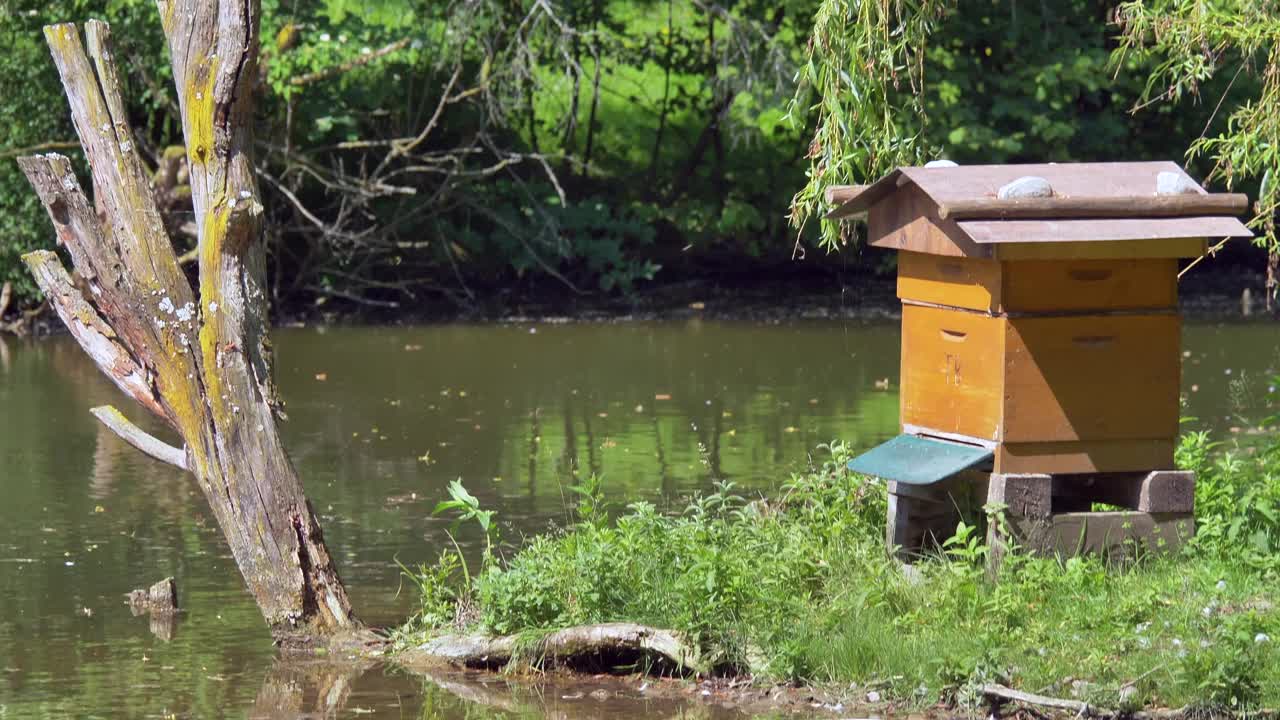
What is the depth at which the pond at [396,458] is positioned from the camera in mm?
6840

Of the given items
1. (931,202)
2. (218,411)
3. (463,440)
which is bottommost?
(463,440)

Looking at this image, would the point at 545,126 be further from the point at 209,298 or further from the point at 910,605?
the point at 910,605

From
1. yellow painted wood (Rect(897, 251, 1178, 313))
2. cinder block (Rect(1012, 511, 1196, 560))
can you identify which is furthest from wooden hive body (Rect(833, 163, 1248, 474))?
cinder block (Rect(1012, 511, 1196, 560))

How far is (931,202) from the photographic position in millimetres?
7191

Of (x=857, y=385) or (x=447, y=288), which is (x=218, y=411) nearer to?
(x=857, y=385)

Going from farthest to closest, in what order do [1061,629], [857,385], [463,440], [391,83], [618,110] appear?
[618,110]
[391,83]
[857,385]
[463,440]
[1061,629]

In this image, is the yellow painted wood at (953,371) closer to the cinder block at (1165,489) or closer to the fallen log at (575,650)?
the cinder block at (1165,489)

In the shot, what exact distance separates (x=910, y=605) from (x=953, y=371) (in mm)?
1038

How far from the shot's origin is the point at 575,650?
6793 mm

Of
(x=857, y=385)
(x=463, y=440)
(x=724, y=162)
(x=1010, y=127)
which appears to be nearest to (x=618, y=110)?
(x=724, y=162)

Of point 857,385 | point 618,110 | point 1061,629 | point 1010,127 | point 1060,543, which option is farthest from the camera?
point 618,110

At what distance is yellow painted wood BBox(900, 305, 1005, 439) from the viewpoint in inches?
273

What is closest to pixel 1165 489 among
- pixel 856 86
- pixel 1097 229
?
pixel 1097 229

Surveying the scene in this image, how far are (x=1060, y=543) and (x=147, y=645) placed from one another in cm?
386
